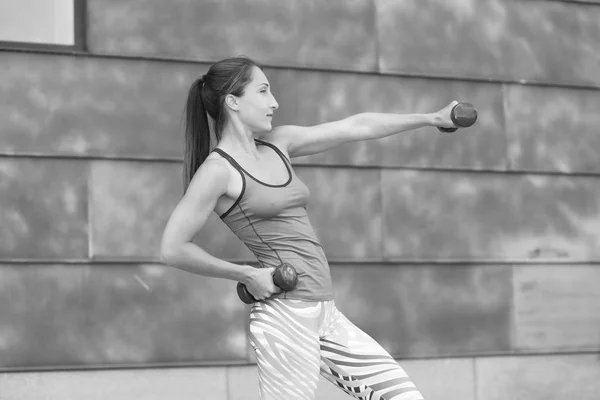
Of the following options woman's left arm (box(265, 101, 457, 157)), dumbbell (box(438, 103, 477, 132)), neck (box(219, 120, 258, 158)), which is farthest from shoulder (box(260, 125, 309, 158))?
dumbbell (box(438, 103, 477, 132))

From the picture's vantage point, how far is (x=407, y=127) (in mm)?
4438

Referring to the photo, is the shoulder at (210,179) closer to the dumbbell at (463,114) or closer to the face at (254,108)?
the face at (254,108)

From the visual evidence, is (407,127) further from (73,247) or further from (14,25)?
(14,25)

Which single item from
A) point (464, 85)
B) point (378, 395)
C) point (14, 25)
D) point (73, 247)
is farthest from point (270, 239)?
point (464, 85)

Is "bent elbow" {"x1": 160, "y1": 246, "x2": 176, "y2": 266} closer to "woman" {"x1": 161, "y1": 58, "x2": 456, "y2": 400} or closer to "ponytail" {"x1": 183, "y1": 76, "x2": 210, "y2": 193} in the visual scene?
"woman" {"x1": 161, "y1": 58, "x2": 456, "y2": 400}

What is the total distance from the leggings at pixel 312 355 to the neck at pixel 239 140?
603 mm

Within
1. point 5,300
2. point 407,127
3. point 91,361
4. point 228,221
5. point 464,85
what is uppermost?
point 464,85

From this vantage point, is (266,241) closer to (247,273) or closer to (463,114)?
(247,273)

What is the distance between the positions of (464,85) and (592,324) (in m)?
1.93

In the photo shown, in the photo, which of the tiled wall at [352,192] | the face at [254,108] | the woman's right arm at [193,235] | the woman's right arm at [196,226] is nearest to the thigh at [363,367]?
the woman's right arm at [193,235]

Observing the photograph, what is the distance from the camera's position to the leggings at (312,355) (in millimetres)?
3973

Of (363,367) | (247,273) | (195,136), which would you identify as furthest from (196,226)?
(363,367)

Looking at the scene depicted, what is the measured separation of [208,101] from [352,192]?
106 inches

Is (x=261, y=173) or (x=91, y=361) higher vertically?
(x=261, y=173)
